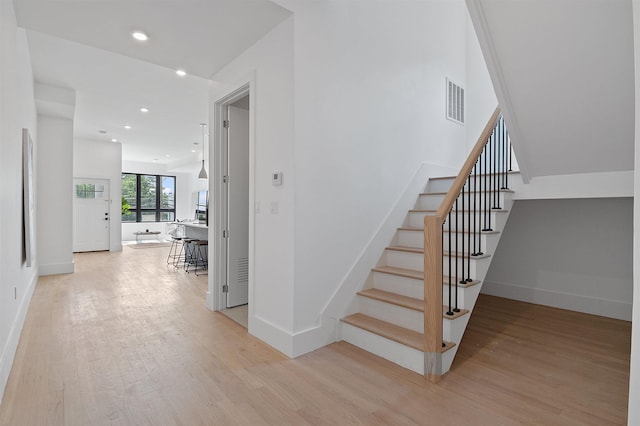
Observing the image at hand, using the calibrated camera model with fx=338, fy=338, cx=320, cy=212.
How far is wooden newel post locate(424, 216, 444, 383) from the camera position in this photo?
228cm

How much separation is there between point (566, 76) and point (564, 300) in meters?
2.62

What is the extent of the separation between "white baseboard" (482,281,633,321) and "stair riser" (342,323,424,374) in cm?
251

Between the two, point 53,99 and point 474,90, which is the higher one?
point 474,90

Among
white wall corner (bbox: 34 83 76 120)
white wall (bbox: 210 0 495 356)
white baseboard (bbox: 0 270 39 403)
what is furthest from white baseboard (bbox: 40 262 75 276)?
white wall (bbox: 210 0 495 356)

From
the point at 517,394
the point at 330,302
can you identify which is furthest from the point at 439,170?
the point at 517,394

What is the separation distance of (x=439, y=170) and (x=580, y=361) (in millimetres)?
2581

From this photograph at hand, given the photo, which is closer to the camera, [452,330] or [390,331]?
[452,330]

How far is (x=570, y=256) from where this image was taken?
12.6ft

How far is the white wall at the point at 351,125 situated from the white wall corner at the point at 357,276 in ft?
0.15

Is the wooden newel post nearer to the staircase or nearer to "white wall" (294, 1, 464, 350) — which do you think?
the staircase

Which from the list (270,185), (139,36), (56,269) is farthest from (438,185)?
(56,269)

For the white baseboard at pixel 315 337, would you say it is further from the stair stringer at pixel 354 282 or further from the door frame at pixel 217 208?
the door frame at pixel 217 208

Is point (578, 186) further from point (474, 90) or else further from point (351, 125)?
point (474, 90)

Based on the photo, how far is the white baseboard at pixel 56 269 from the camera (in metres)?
5.71
